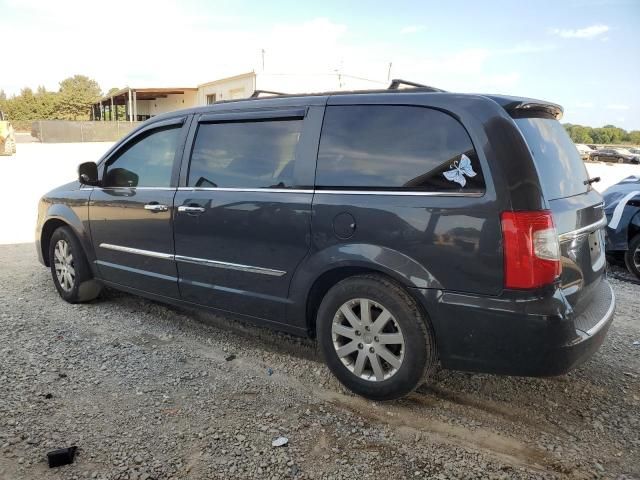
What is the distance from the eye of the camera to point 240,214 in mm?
3596

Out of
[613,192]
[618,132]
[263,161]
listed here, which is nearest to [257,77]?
[613,192]

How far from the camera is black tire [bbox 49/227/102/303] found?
488 centimetres

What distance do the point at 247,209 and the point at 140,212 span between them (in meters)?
1.18

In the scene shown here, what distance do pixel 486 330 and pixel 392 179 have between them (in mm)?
975

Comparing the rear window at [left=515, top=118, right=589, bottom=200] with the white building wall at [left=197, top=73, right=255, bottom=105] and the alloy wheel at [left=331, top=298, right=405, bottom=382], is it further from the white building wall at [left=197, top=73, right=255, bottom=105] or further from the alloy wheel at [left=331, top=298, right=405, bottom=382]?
the white building wall at [left=197, top=73, right=255, bottom=105]

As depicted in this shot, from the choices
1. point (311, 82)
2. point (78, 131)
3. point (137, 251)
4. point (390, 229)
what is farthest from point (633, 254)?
point (78, 131)

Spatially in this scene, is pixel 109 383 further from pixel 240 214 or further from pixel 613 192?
pixel 613 192

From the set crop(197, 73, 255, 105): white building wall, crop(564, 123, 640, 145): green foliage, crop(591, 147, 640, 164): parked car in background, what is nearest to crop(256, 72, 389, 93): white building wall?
crop(197, 73, 255, 105): white building wall

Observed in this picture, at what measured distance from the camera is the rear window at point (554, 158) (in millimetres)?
2893

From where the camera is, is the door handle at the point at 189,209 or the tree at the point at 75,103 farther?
the tree at the point at 75,103

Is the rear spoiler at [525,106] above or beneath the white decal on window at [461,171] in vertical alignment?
above

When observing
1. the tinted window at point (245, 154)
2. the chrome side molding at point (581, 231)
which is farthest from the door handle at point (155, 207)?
the chrome side molding at point (581, 231)

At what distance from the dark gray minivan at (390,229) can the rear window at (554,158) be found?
0.04 ft

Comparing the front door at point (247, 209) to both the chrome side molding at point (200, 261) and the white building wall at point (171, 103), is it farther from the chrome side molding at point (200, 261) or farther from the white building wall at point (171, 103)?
the white building wall at point (171, 103)
